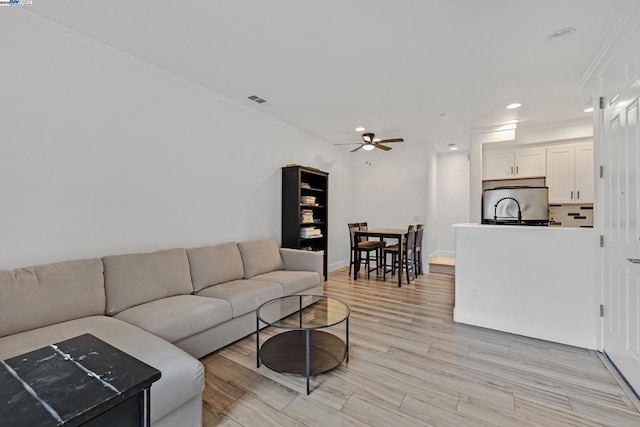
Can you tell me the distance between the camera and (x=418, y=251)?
219 inches

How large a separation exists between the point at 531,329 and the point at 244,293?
2799 millimetres

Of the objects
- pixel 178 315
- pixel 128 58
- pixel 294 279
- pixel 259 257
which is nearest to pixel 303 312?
pixel 294 279

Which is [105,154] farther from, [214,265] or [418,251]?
[418,251]

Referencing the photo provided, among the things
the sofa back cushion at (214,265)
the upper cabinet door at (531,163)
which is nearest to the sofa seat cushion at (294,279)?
the sofa back cushion at (214,265)

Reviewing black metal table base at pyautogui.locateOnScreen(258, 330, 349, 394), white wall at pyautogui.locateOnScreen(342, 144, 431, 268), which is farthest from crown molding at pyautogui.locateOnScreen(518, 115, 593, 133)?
black metal table base at pyautogui.locateOnScreen(258, 330, 349, 394)

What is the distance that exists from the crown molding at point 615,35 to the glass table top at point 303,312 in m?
2.87

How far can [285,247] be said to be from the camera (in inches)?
175

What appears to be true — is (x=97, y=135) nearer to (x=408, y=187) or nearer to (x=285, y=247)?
(x=285, y=247)

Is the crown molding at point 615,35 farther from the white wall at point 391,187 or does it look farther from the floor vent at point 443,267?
the floor vent at point 443,267

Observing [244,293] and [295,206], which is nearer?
[244,293]

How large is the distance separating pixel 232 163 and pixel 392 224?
3.84 m

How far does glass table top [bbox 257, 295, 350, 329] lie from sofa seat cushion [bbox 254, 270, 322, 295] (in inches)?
16.9

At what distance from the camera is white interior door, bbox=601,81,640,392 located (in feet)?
6.22

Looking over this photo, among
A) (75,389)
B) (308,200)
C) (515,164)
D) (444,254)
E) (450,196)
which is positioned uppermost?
(515,164)
